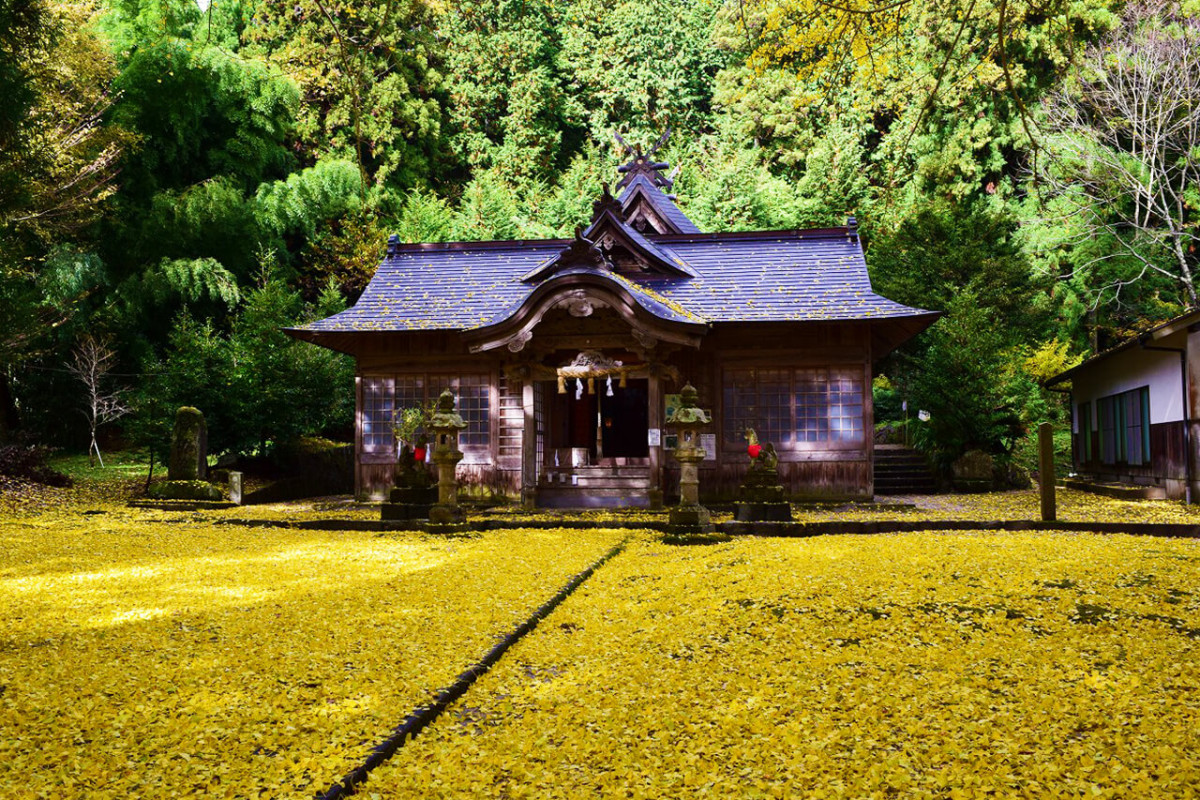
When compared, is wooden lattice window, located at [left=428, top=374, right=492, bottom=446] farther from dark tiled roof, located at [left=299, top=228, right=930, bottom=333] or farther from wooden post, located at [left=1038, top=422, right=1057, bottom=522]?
wooden post, located at [left=1038, top=422, right=1057, bottom=522]

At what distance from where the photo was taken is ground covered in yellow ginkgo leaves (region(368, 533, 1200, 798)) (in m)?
3.43

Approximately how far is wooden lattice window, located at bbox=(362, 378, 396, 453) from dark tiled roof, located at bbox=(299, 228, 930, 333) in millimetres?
1207

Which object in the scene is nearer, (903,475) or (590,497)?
(590,497)

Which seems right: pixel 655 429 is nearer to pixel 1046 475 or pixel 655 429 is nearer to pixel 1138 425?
pixel 1046 475

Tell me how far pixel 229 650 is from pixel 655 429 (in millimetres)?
9052

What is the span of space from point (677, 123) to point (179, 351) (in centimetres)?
2424

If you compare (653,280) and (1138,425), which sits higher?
(653,280)

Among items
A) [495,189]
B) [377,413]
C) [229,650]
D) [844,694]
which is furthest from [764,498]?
[495,189]

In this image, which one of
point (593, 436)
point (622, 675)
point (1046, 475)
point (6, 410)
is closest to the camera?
point (622, 675)

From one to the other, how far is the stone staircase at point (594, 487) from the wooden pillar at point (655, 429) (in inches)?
18.3

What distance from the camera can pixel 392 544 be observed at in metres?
10.2

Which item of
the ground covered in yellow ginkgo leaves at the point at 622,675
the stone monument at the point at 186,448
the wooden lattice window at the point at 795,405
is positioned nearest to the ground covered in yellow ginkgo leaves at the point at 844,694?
the ground covered in yellow ginkgo leaves at the point at 622,675

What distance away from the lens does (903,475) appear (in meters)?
19.3

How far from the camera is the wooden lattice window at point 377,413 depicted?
15.6 m
